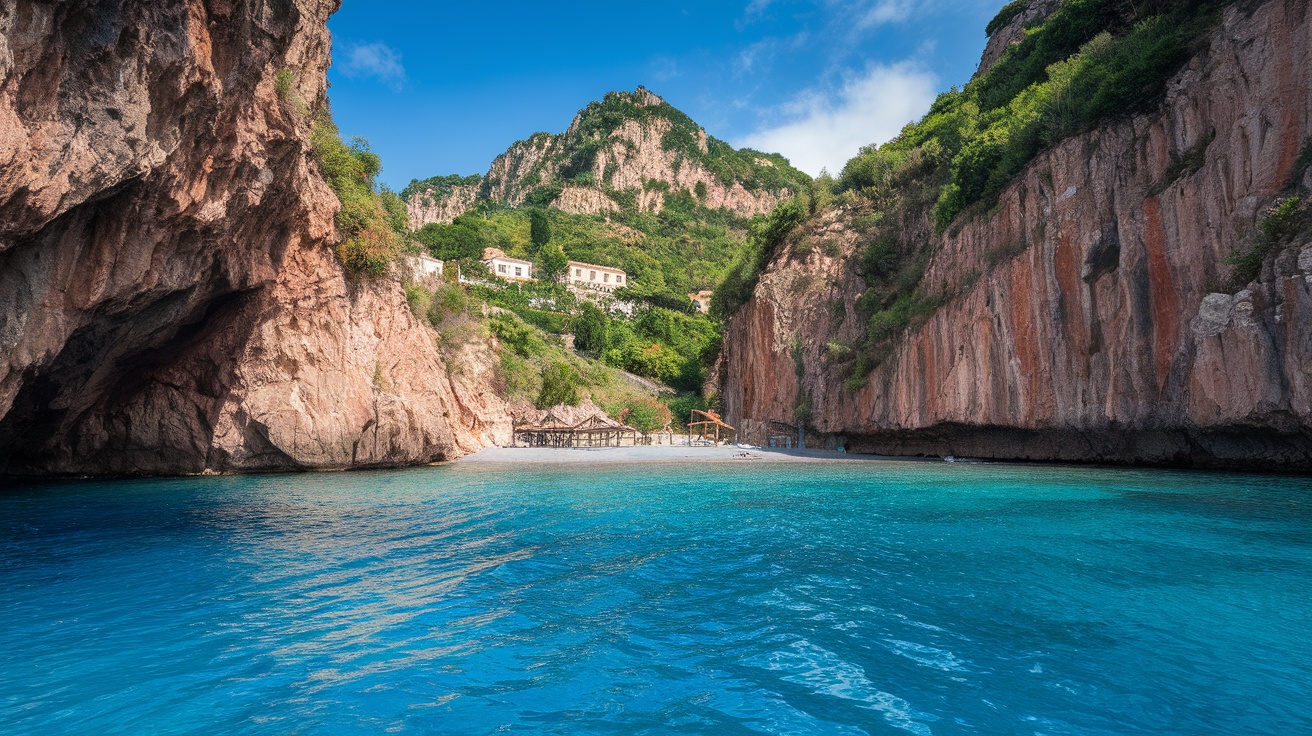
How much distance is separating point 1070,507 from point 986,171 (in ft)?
67.4

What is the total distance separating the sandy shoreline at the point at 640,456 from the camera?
101 feet

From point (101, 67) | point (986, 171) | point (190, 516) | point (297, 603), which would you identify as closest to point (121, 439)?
point (190, 516)

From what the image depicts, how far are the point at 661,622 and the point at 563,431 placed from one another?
35.5m

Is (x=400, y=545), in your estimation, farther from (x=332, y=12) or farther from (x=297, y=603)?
(x=332, y=12)

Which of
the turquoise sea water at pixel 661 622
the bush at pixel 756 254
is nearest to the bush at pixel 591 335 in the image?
the bush at pixel 756 254

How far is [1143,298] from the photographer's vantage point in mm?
20453

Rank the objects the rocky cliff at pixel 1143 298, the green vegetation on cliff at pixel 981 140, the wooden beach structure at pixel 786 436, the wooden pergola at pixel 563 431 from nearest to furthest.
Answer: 1. the rocky cliff at pixel 1143 298
2. the green vegetation on cliff at pixel 981 140
3. the wooden beach structure at pixel 786 436
4. the wooden pergola at pixel 563 431

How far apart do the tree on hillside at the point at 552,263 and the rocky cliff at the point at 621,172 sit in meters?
39.4

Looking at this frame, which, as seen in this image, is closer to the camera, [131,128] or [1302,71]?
[131,128]

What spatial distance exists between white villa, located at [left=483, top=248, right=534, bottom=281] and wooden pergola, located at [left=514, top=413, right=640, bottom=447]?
140 ft

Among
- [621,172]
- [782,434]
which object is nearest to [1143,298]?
[782,434]

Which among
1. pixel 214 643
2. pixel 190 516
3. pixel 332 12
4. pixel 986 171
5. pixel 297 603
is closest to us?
pixel 214 643

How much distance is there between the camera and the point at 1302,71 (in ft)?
56.4

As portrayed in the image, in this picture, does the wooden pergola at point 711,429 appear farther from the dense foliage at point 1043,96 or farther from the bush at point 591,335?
the dense foliage at point 1043,96
